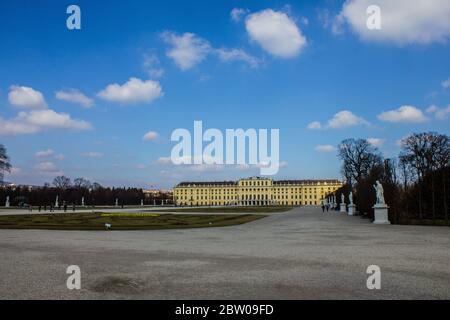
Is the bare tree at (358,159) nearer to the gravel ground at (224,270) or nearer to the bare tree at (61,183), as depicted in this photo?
the gravel ground at (224,270)

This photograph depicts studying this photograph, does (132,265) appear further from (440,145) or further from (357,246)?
(440,145)

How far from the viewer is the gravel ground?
325 inches

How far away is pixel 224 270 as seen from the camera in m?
10.9

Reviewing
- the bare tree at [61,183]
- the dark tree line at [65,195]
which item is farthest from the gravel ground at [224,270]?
the bare tree at [61,183]

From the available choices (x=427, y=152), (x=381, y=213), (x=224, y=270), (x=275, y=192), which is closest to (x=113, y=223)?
(x=381, y=213)

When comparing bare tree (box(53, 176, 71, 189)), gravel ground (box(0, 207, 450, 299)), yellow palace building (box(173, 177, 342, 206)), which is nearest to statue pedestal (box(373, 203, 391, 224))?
gravel ground (box(0, 207, 450, 299))

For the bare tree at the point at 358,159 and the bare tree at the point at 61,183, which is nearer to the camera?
the bare tree at the point at 358,159

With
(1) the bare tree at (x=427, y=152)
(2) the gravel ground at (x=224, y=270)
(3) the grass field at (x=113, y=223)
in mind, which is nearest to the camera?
(2) the gravel ground at (x=224, y=270)

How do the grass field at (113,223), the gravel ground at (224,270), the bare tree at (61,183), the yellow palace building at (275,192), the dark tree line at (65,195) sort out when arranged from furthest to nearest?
the yellow palace building at (275,192) < the bare tree at (61,183) < the dark tree line at (65,195) < the grass field at (113,223) < the gravel ground at (224,270)

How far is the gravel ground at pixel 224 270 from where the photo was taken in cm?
827

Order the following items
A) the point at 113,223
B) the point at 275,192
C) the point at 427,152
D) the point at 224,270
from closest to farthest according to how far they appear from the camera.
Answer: the point at 224,270
the point at 113,223
the point at 427,152
the point at 275,192

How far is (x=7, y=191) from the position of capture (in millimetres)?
127562

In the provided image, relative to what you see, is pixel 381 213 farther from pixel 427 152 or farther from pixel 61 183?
pixel 61 183
